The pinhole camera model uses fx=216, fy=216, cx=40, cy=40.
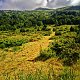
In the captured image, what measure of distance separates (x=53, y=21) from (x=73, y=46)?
53663mm

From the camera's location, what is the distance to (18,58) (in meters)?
27.1

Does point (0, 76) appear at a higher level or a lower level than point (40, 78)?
lower

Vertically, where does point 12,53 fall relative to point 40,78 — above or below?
below

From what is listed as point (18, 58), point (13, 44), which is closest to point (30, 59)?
point (18, 58)

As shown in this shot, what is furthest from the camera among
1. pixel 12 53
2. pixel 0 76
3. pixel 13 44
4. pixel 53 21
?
pixel 53 21

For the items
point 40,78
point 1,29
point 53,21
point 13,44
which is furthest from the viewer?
point 53,21

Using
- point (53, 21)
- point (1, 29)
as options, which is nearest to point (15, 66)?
point (1, 29)

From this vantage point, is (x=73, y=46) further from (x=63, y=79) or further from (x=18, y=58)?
(x=63, y=79)

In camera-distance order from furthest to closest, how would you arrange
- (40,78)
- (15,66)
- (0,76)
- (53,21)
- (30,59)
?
1. (53,21)
2. (30,59)
3. (15,66)
4. (0,76)
5. (40,78)

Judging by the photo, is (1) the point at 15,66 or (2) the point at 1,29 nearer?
(1) the point at 15,66

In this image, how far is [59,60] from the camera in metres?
23.9

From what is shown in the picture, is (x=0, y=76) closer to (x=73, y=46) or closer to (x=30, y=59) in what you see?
(x=30, y=59)

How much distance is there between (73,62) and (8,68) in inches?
270

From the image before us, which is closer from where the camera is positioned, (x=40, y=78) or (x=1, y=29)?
(x=40, y=78)
